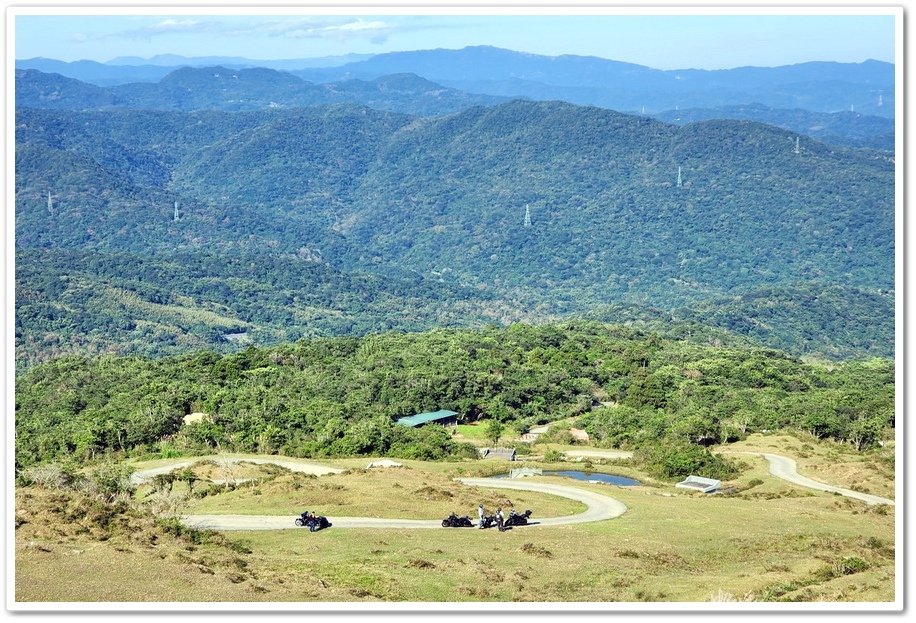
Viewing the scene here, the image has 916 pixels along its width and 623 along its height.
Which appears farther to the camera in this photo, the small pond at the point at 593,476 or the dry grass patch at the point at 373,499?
the small pond at the point at 593,476

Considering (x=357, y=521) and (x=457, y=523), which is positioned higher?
(x=457, y=523)

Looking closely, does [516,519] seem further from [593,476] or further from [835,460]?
[835,460]

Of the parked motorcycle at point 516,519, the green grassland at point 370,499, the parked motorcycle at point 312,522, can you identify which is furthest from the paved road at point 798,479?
the parked motorcycle at point 312,522

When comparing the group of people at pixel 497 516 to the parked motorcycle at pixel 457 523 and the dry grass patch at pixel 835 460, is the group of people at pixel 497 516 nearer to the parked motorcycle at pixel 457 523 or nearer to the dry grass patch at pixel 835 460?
the parked motorcycle at pixel 457 523

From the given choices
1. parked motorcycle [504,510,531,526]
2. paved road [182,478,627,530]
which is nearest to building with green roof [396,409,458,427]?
paved road [182,478,627,530]

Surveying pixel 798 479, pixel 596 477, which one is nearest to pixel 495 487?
pixel 596 477
